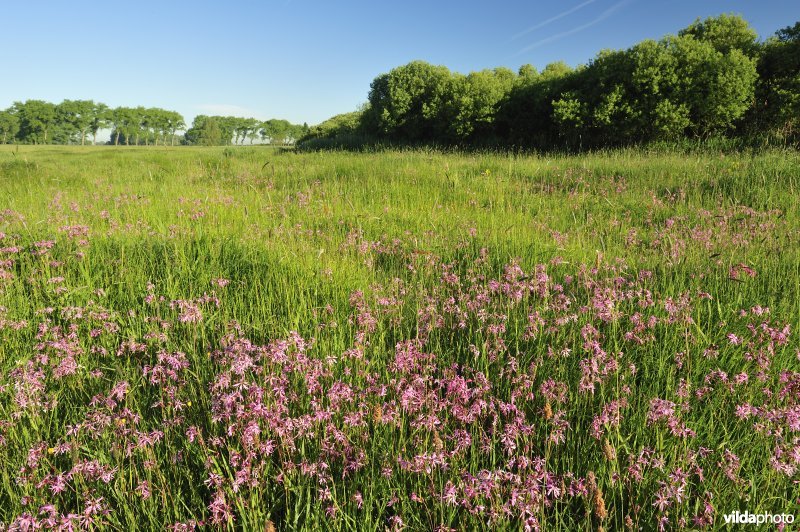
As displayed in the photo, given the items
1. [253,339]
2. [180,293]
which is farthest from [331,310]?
[180,293]

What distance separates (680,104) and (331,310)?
1867cm

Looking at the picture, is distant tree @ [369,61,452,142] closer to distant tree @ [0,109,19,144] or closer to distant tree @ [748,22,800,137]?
distant tree @ [748,22,800,137]

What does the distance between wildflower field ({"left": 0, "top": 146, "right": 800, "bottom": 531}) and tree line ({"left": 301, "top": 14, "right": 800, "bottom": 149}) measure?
538 inches

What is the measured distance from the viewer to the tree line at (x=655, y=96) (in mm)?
16078

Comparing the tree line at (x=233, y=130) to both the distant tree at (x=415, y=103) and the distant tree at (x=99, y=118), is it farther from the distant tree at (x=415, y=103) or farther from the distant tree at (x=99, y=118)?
the distant tree at (x=415, y=103)

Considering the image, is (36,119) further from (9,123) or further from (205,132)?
(205,132)

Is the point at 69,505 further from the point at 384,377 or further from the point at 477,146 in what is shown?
the point at 477,146

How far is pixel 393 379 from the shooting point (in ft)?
6.93

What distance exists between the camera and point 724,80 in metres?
15.5

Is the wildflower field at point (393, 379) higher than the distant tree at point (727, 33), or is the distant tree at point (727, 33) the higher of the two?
the distant tree at point (727, 33)

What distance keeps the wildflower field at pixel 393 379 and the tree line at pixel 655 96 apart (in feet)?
44.9

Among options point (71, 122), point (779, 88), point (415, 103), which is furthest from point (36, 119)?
point (779, 88)

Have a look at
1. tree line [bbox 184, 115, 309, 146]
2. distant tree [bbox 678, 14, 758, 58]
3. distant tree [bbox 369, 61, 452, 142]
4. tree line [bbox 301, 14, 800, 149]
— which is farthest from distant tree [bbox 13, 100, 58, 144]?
distant tree [bbox 678, 14, 758, 58]

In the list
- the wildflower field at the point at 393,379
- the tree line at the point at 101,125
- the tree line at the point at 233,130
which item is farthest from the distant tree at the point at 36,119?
the wildflower field at the point at 393,379
